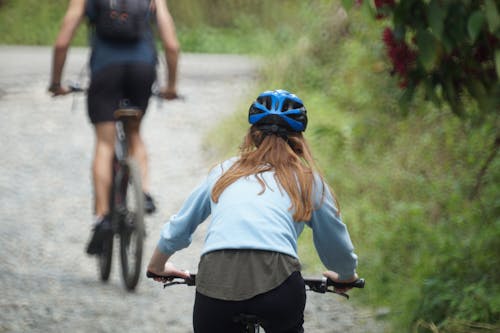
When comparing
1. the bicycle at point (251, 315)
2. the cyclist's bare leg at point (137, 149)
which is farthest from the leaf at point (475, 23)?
the cyclist's bare leg at point (137, 149)

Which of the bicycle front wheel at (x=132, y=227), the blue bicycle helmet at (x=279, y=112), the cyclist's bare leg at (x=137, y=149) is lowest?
the bicycle front wheel at (x=132, y=227)

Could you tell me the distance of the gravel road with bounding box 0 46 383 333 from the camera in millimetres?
5902

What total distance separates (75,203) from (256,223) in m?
6.19

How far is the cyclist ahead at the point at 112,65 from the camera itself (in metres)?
6.00

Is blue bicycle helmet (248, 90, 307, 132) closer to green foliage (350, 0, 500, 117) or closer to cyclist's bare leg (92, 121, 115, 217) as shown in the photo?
green foliage (350, 0, 500, 117)

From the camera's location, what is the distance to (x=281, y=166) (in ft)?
10.8

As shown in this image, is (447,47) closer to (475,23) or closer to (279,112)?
(475,23)

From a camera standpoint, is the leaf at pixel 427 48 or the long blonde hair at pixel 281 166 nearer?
the long blonde hair at pixel 281 166

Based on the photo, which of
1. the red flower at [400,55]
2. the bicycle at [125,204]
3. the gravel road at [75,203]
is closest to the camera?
the red flower at [400,55]

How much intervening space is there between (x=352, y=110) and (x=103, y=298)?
16.1 ft

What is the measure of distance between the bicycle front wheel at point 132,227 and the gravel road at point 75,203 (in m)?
0.16

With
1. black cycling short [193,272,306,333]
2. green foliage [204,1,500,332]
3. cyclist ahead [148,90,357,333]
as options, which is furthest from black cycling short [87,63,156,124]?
black cycling short [193,272,306,333]

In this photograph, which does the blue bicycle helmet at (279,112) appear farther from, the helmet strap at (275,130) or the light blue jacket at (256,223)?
the light blue jacket at (256,223)

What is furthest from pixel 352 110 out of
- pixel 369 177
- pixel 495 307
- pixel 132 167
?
pixel 495 307
